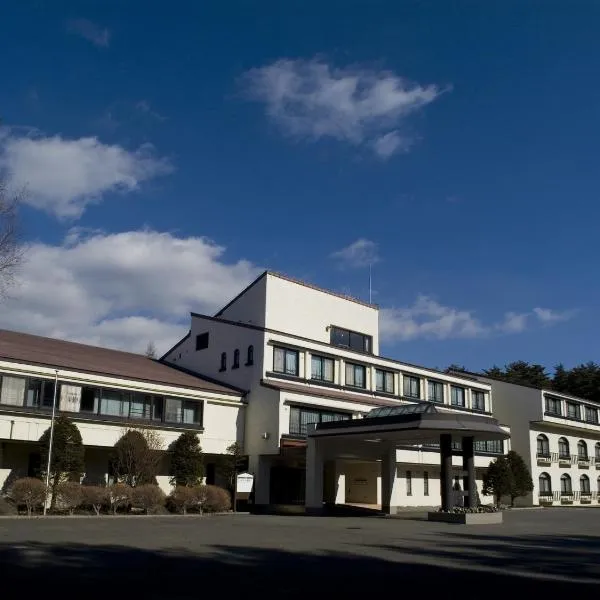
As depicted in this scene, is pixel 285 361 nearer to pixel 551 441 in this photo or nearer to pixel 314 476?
pixel 314 476

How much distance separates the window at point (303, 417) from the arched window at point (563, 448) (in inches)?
1091

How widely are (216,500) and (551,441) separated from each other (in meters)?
35.7

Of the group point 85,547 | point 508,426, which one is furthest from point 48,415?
point 508,426

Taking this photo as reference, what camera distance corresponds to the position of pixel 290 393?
39.2m

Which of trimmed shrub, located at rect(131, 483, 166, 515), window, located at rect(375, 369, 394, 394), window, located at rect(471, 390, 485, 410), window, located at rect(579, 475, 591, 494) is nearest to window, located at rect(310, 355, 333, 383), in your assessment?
window, located at rect(375, 369, 394, 394)

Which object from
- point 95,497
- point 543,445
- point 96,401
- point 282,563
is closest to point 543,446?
point 543,445

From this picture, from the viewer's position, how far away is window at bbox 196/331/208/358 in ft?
151

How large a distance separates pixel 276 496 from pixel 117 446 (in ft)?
37.5

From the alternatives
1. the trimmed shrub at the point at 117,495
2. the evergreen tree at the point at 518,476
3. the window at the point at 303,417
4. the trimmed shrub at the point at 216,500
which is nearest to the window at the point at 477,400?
the evergreen tree at the point at 518,476

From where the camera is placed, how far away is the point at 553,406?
5919 cm

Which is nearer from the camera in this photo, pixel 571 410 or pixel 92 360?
pixel 92 360

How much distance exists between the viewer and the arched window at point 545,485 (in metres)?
56.3

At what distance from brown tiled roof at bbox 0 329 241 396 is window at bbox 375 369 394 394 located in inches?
464

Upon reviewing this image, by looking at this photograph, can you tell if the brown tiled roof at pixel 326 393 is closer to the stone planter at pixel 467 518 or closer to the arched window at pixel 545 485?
the stone planter at pixel 467 518
